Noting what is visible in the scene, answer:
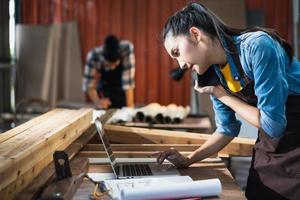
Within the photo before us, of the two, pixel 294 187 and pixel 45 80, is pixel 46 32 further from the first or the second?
pixel 294 187

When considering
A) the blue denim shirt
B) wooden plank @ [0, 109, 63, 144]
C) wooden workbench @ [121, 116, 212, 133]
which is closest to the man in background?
wooden workbench @ [121, 116, 212, 133]

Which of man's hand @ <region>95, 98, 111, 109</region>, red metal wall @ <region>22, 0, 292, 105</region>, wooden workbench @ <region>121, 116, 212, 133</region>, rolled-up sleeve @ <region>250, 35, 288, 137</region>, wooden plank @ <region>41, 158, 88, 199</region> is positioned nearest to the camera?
wooden plank @ <region>41, 158, 88, 199</region>

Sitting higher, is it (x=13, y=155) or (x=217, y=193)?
(x=13, y=155)

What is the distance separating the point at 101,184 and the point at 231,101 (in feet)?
1.73

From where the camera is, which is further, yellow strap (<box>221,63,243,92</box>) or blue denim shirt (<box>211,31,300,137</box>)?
yellow strap (<box>221,63,243,92</box>)

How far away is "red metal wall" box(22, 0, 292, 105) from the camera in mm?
6922

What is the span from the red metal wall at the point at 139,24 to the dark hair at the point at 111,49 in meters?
1.91

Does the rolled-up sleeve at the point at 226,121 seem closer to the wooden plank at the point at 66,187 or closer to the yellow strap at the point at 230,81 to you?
the yellow strap at the point at 230,81

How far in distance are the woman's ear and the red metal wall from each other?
538cm

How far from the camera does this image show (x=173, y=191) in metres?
1.37

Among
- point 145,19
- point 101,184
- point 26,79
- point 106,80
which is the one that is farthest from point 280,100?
point 26,79

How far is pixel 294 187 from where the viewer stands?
5.32ft

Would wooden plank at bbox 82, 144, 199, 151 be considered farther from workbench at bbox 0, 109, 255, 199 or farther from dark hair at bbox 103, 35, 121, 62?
dark hair at bbox 103, 35, 121, 62

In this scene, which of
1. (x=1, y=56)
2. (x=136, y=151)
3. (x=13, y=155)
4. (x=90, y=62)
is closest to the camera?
(x=13, y=155)
